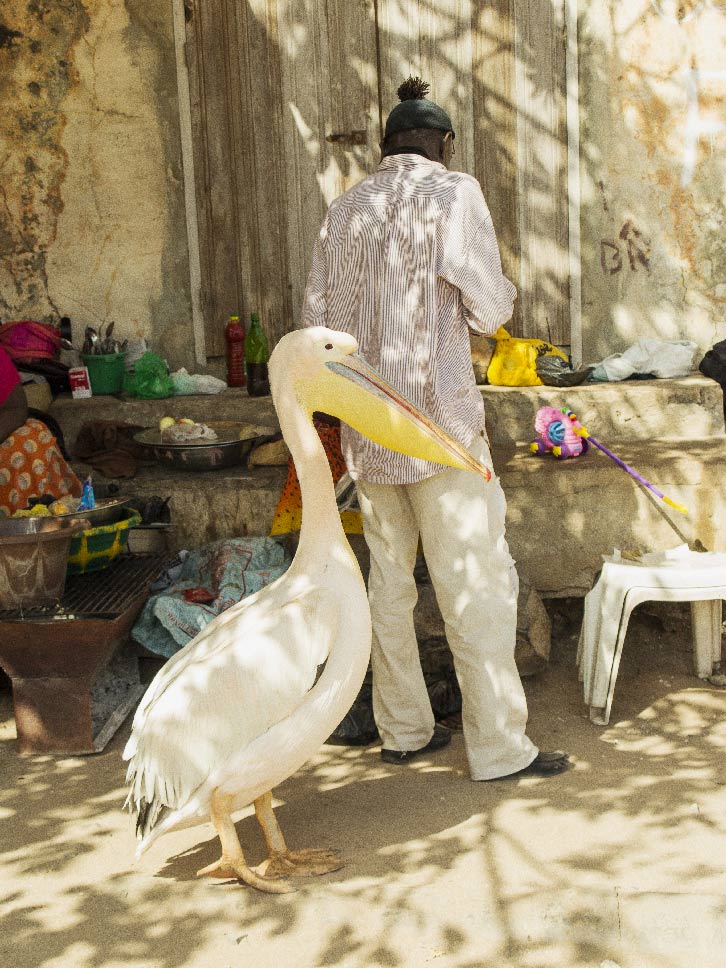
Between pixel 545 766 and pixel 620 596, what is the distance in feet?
3.07

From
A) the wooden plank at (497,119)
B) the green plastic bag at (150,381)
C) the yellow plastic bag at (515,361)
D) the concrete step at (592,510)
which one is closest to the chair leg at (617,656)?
the concrete step at (592,510)

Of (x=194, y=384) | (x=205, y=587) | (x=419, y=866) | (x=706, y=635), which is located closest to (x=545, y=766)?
(x=419, y=866)

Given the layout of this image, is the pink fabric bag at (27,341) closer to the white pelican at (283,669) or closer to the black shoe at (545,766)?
the white pelican at (283,669)

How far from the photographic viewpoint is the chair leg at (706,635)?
543 cm

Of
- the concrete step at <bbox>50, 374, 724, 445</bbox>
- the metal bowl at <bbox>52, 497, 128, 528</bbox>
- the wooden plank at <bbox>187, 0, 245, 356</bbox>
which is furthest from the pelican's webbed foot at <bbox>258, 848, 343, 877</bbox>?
the wooden plank at <bbox>187, 0, 245, 356</bbox>

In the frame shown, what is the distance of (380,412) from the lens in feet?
12.6

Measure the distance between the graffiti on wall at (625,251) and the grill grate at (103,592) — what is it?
11.2 ft

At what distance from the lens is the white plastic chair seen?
509 cm

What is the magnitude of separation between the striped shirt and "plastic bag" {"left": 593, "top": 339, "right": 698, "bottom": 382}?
8.90ft

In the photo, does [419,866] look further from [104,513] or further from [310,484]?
[104,513]

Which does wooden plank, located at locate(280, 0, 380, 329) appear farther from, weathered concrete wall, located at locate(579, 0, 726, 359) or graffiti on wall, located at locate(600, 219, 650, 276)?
graffiti on wall, located at locate(600, 219, 650, 276)

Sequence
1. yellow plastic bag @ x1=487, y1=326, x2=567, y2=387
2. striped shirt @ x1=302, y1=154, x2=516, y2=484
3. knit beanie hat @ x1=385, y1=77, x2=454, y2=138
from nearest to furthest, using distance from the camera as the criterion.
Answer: striped shirt @ x1=302, y1=154, x2=516, y2=484 < knit beanie hat @ x1=385, y1=77, x2=454, y2=138 < yellow plastic bag @ x1=487, y1=326, x2=567, y2=387

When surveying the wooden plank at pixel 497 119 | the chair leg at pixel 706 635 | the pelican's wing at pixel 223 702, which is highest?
the wooden plank at pixel 497 119

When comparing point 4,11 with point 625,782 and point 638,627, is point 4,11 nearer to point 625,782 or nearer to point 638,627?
point 638,627
